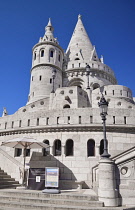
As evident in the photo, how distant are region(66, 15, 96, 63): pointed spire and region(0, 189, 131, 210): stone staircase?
106 ft

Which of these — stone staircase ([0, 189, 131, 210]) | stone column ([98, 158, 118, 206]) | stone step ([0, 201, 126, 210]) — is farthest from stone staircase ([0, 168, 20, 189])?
stone column ([98, 158, 118, 206])

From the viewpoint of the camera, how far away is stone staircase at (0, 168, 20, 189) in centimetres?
1238

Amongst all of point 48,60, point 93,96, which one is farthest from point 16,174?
point 48,60

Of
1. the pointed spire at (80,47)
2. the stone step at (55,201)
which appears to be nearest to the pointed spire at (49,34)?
the pointed spire at (80,47)

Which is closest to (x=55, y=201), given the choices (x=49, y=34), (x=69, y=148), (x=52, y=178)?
(x=52, y=178)

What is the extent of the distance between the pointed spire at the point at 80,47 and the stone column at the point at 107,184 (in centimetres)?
3171

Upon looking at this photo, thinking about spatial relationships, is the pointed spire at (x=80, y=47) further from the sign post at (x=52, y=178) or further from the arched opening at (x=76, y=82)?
the sign post at (x=52, y=178)

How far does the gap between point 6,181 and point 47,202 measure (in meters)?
5.19

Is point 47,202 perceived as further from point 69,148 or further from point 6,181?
point 69,148

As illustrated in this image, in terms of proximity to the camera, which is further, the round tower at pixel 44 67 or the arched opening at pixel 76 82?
the arched opening at pixel 76 82

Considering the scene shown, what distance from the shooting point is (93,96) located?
26.8 meters

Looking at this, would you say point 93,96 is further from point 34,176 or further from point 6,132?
point 34,176

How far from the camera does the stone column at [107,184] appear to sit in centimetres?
852

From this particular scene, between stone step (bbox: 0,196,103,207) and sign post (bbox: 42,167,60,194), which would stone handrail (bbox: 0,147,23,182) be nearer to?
sign post (bbox: 42,167,60,194)
